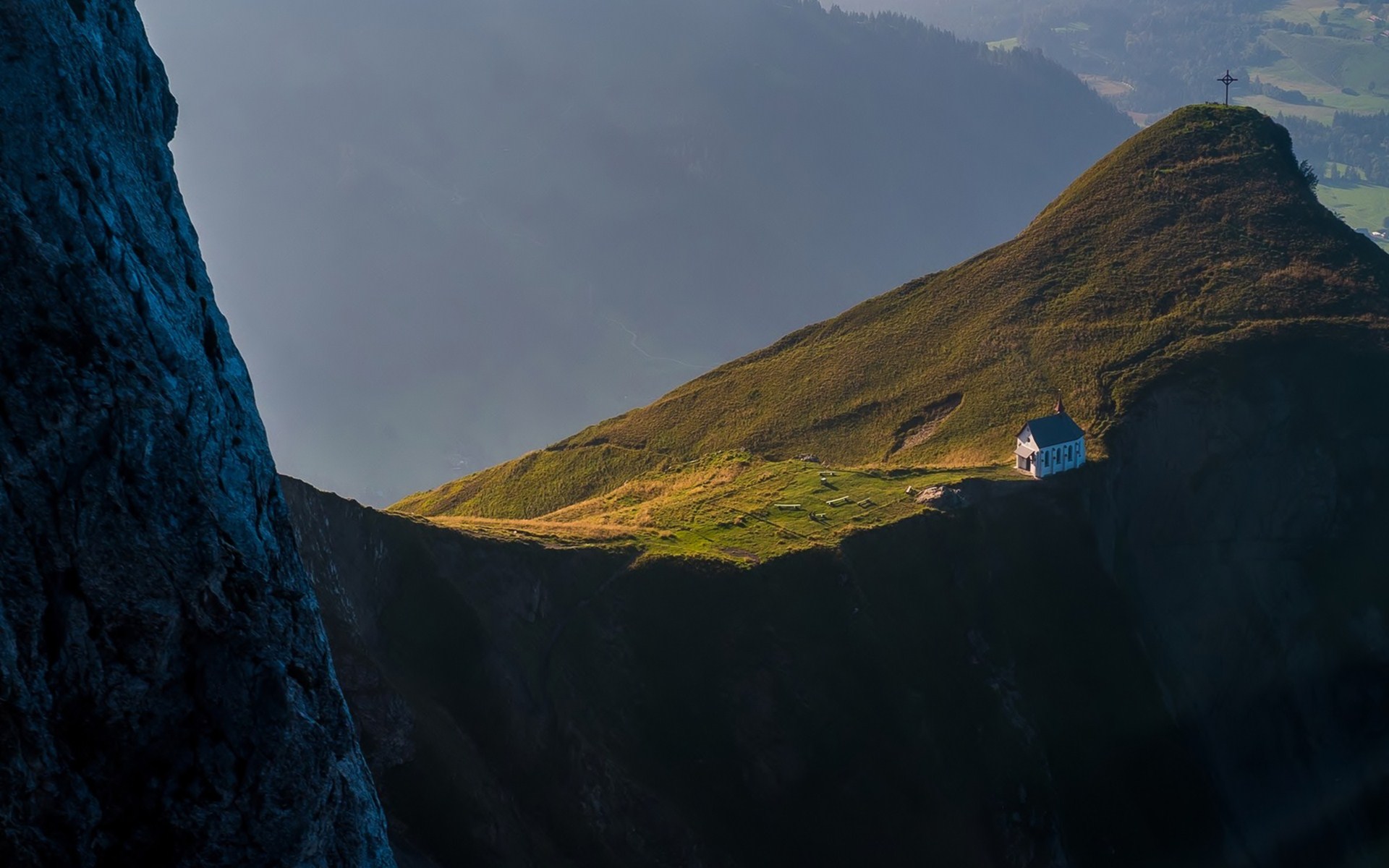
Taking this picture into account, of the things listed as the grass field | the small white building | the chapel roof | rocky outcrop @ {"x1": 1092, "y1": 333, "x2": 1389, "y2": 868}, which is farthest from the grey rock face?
rocky outcrop @ {"x1": 1092, "y1": 333, "x2": 1389, "y2": 868}

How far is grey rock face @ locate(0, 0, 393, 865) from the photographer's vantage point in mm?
17750

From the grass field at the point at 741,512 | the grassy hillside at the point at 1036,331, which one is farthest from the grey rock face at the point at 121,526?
the grassy hillside at the point at 1036,331

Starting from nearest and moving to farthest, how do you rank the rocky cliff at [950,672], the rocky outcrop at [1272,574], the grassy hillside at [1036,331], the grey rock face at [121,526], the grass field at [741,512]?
the grey rock face at [121,526]
the rocky cliff at [950,672]
the grass field at [741,512]
the rocky outcrop at [1272,574]
the grassy hillside at [1036,331]

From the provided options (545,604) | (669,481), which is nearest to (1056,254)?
(669,481)

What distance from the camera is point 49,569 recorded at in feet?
58.9

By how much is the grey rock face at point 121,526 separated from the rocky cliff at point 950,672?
2142 centimetres

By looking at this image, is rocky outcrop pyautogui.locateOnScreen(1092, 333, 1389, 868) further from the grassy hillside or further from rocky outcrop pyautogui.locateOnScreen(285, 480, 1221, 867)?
rocky outcrop pyautogui.locateOnScreen(285, 480, 1221, 867)

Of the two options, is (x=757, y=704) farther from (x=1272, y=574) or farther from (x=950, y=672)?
(x=1272, y=574)

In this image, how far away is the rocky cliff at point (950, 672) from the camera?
4647 centimetres

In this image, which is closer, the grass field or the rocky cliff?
the rocky cliff

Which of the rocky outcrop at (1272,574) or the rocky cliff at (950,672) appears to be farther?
the rocky outcrop at (1272,574)

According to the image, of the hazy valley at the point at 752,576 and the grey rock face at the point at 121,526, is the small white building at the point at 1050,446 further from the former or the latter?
the grey rock face at the point at 121,526

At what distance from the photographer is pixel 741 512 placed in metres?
62.4

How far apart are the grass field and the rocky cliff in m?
1.73
